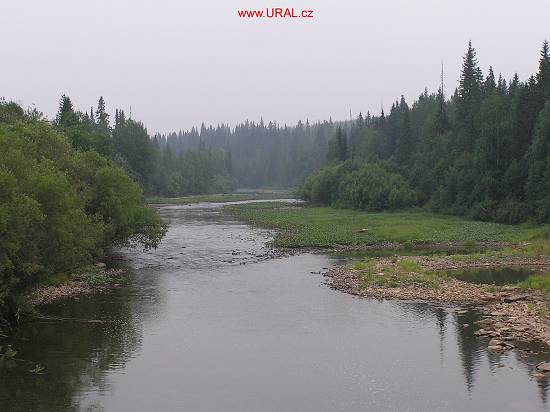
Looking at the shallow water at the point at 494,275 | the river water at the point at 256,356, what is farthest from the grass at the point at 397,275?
the river water at the point at 256,356

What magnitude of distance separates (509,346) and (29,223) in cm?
2701

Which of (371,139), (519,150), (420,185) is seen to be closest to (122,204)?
(519,150)

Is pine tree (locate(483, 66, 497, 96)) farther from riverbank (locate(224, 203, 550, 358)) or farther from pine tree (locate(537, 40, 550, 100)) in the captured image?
riverbank (locate(224, 203, 550, 358))

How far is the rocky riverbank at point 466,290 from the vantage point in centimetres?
3359

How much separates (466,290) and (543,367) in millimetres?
16361

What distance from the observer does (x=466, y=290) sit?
4409 cm

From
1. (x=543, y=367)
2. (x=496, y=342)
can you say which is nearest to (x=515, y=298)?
(x=496, y=342)

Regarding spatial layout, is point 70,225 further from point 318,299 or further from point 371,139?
point 371,139

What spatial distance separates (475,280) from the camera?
1913 inches

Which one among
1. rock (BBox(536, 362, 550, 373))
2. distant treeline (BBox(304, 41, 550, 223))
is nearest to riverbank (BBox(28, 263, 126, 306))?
rock (BBox(536, 362, 550, 373))

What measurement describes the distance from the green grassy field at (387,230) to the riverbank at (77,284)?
24.7m

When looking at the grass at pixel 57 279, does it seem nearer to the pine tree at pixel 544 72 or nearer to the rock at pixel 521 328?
the rock at pixel 521 328

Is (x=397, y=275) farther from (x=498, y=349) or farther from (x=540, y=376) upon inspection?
(x=540, y=376)

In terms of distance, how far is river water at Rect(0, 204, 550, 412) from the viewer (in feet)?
82.0
